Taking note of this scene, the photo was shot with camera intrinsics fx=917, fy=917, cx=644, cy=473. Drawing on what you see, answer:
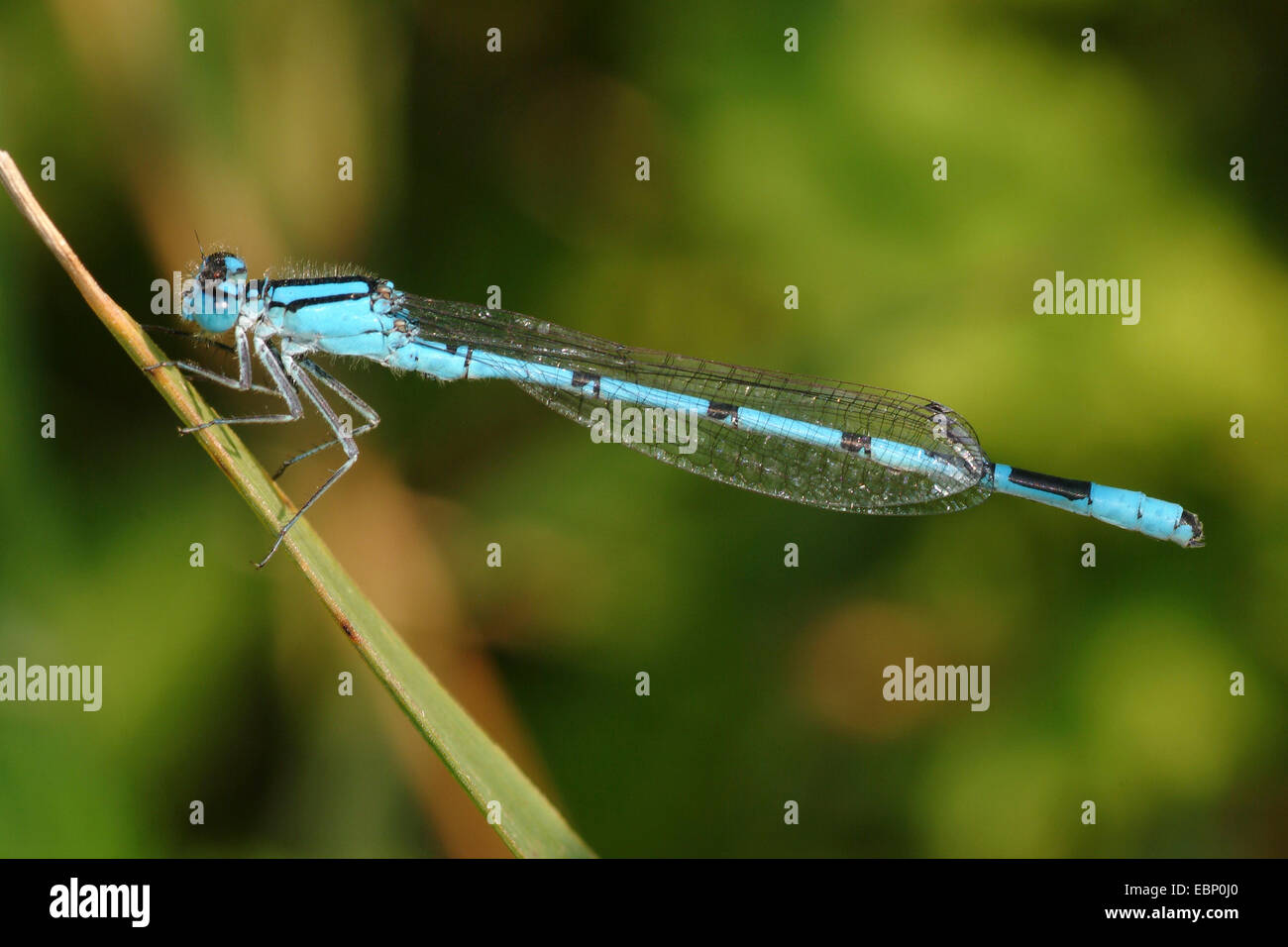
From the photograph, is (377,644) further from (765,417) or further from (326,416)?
(765,417)

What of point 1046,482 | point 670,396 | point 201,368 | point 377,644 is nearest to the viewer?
point 377,644

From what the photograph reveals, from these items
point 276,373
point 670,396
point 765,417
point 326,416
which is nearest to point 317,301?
point 276,373
